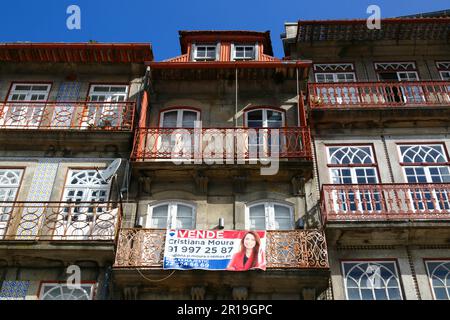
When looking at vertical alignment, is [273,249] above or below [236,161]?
below

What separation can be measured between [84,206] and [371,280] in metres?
6.65

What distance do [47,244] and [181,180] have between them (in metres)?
3.62

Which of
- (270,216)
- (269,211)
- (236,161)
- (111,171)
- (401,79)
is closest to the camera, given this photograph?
(270,216)

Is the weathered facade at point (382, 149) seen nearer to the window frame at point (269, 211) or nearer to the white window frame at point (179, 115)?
the window frame at point (269, 211)

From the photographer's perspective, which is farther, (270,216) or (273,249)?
(270,216)

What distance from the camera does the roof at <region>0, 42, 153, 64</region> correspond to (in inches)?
665

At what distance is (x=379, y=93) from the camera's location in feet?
53.2

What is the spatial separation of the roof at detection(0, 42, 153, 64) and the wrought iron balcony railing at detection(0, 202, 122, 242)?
519 cm

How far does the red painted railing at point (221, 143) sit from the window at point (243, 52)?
139 inches

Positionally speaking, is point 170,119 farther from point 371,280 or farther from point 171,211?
point 371,280

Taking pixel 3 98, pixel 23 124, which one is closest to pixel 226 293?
pixel 23 124

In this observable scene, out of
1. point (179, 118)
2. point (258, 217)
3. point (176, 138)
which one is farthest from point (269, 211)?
point (179, 118)

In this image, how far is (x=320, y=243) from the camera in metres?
12.7
